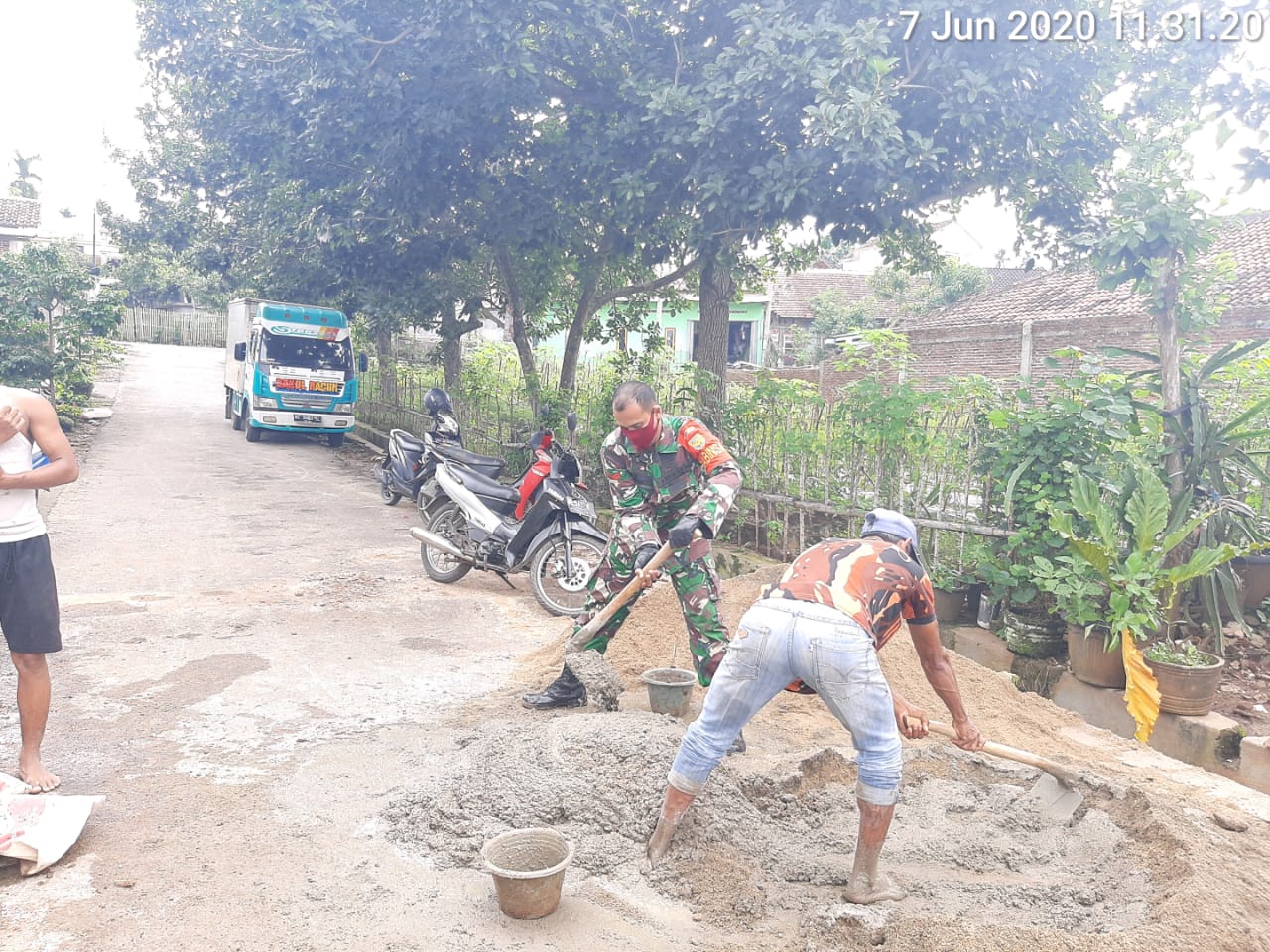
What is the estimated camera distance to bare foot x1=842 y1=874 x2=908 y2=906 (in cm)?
295

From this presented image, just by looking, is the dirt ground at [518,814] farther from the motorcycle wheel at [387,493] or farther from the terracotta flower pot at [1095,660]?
the motorcycle wheel at [387,493]

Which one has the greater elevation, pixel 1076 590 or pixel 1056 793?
pixel 1076 590

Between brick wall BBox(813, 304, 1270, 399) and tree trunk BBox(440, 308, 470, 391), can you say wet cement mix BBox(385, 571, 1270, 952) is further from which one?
tree trunk BBox(440, 308, 470, 391)

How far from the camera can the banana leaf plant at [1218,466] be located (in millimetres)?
5060

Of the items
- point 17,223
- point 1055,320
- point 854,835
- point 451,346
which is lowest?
point 854,835

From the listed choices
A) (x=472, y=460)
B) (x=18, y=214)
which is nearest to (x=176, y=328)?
(x=18, y=214)

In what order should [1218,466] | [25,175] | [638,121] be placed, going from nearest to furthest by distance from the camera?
[1218,466]
[638,121]
[25,175]

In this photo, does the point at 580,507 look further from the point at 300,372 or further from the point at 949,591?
the point at 300,372

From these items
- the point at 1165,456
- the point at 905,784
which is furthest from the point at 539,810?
the point at 1165,456

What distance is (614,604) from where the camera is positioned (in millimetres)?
4430

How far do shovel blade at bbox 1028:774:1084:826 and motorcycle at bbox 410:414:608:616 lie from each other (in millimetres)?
3593

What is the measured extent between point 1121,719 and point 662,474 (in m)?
2.85

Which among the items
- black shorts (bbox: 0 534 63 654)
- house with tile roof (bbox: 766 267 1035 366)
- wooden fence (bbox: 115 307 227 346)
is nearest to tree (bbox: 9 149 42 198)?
wooden fence (bbox: 115 307 227 346)

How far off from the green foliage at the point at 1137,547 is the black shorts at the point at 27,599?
15.7ft
